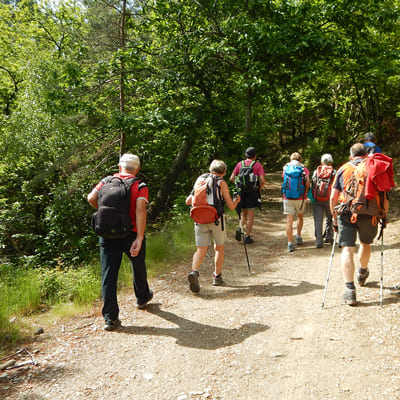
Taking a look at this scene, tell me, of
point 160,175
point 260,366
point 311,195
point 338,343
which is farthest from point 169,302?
point 160,175

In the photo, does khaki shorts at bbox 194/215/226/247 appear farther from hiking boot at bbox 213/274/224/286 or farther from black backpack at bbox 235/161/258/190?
black backpack at bbox 235/161/258/190

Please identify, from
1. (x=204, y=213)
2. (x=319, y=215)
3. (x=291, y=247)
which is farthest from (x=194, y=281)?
(x=319, y=215)

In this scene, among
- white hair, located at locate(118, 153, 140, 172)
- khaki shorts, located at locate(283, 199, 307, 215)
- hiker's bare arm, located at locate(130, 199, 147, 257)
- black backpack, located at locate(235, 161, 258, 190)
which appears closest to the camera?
hiker's bare arm, located at locate(130, 199, 147, 257)

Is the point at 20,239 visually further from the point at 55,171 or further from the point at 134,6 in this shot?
the point at 134,6

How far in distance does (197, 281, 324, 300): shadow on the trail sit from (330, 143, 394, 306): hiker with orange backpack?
863mm

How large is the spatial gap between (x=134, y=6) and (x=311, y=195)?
7.72 m

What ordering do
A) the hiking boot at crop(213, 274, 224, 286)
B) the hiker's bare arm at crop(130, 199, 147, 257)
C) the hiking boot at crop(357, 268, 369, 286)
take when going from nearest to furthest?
1. the hiker's bare arm at crop(130, 199, 147, 257)
2. the hiking boot at crop(357, 268, 369, 286)
3. the hiking boot at crop(213, 274, 224, 286)

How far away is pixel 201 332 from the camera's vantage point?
4.04 metres

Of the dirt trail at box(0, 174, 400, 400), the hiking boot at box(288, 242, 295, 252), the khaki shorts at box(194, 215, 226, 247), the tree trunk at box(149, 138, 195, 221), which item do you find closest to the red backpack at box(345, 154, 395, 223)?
the dirt trail at box(0, 174, 400, 400)

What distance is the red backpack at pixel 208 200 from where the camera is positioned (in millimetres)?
5004

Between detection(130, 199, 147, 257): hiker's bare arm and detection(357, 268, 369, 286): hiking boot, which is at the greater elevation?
detection(130, 199, 147, 257): hiker's bare arm

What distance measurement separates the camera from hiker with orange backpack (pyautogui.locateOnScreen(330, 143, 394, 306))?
4.08 m

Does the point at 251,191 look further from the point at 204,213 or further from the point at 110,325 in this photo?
the point at 110,325

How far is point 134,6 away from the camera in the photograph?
33.4ft
